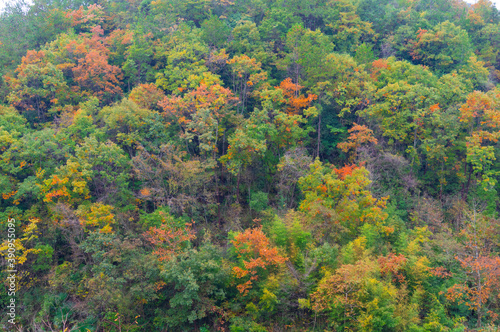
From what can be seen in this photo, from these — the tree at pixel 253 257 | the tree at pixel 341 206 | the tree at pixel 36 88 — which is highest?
the tree at pixel 36 88

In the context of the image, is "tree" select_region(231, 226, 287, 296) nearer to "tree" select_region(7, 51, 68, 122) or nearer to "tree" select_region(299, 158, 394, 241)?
"tree" select_region(299, 158, 394, 241)

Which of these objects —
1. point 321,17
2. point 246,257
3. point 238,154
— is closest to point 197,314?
point 246,257

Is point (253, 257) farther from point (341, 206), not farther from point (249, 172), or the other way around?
point (249, 172)

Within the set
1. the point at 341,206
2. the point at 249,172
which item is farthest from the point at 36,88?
the point at 341,206

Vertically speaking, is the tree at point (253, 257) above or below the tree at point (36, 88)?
below

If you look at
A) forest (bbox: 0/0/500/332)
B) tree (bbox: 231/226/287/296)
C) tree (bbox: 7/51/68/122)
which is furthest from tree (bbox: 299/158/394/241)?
tree (bbox: 7/51/68/122)

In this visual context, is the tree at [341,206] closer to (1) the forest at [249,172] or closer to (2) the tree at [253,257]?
(1) the forest at [249,172]

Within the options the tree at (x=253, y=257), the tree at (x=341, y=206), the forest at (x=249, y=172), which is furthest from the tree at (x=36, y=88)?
the tree at (x=341, y=206)

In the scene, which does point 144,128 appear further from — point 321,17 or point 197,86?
point 321,17
